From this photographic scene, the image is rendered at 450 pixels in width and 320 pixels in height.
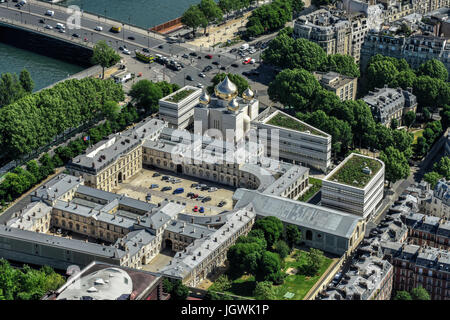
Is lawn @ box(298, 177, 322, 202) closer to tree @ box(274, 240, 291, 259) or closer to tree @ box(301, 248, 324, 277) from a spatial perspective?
tree @ box(274, 240, 291, 259)

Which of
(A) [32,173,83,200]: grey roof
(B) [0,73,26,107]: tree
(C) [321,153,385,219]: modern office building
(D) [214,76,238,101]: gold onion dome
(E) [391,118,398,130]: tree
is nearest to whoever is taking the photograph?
(C) [321,153,385,219]: modern office building

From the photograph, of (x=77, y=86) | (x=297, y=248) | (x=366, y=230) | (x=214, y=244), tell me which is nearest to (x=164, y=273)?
(x=214, y=244)

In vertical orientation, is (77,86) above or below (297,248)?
above

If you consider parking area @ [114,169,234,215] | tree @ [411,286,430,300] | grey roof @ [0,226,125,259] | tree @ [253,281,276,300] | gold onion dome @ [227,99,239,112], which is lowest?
parking area @ [114,169,234,215]

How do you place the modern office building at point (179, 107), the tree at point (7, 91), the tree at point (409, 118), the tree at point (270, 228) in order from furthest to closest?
the tree at point (7, 91)
the tree at point (409, 118)
the modern office building at point (179, 107)
the tree at point (270, 228)

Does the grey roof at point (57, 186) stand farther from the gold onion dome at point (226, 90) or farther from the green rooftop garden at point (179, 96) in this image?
the gold onion dome at point (226, 90)

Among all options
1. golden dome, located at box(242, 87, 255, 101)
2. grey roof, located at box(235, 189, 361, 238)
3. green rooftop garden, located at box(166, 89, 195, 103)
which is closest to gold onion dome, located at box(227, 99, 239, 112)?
golden dome, located at box(242, 87, 255, 101)

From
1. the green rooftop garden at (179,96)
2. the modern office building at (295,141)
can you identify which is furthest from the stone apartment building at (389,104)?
the green rooftop garden at (179,96)

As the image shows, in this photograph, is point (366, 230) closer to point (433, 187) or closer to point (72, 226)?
point (433, 187)
